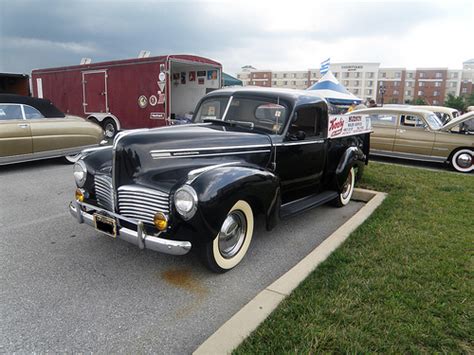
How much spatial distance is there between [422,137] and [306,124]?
6553 mm

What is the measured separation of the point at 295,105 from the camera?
4.36 metres

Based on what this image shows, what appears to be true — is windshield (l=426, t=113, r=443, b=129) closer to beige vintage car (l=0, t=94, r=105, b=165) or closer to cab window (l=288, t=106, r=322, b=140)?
cab window (l=288, t=106, r=322, b=140)

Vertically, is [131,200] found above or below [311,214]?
above

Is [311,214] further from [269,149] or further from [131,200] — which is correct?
[131,200]

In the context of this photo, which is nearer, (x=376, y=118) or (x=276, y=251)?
(x=276, y=251)

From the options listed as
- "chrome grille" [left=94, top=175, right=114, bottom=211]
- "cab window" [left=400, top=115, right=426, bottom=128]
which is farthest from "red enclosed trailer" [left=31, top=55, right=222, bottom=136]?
"chrome grille" [left=94, top=175, right=114, bottom=211]

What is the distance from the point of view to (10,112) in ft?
23.2

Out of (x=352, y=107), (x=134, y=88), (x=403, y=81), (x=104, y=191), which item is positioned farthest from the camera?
(x=403, y=81)

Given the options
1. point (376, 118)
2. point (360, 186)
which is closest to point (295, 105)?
point (360, 186)

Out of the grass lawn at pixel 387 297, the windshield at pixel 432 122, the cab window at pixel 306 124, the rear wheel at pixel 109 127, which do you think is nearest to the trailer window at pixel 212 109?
the cab window at pixel 306 124

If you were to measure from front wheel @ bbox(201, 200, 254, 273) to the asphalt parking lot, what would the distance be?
134mm

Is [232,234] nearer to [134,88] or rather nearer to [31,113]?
[31,113]

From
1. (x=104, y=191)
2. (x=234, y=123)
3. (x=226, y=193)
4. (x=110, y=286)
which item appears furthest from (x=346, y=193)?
(x=110, y=286)

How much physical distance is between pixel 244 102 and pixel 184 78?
28.9 feet
